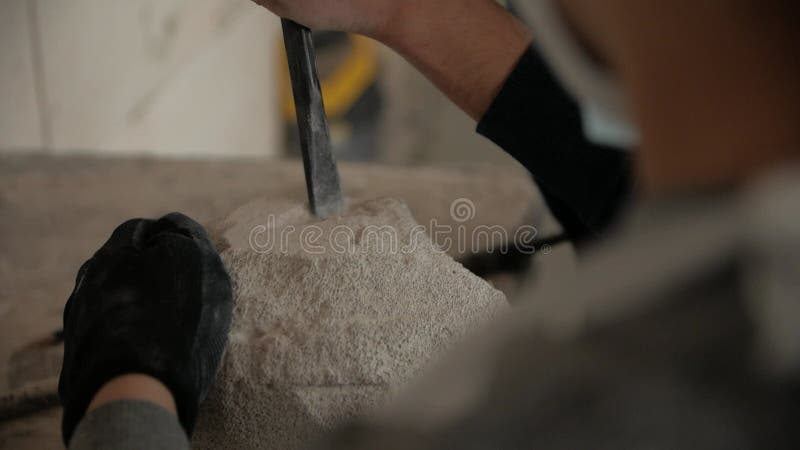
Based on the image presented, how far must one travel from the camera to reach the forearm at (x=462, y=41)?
97cm

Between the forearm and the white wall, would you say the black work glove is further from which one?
the white wall

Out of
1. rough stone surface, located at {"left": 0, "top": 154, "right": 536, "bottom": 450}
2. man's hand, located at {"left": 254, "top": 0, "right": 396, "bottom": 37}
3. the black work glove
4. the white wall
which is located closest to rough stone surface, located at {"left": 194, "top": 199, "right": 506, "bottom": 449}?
the black work glove

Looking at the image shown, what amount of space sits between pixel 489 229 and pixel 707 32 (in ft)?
3.18

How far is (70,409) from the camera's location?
65 centimetres

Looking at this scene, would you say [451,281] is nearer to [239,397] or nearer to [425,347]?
[425,347]

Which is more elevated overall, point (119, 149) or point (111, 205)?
point (111, 205)

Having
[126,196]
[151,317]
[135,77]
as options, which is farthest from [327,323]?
[135,77]

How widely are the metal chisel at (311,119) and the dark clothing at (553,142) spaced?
0.20m

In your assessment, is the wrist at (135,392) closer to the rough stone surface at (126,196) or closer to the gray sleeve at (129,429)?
the gray sleeve at (129,429)

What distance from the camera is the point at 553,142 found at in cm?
97

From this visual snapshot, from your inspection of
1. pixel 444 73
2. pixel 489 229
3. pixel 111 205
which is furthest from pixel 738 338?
pixel 111 205

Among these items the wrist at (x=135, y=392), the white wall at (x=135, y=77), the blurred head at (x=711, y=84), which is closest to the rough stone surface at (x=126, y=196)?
the white wall at (x=135, y=77)

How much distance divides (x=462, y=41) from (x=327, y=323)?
394mm

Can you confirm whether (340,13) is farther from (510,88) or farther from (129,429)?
(129,429)
